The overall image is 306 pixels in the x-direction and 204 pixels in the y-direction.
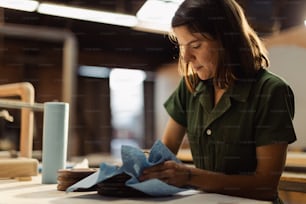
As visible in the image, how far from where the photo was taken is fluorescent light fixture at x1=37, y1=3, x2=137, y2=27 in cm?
340

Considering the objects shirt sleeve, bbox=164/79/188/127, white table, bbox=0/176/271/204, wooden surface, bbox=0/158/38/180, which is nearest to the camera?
white table, bbox=0/176/271/204

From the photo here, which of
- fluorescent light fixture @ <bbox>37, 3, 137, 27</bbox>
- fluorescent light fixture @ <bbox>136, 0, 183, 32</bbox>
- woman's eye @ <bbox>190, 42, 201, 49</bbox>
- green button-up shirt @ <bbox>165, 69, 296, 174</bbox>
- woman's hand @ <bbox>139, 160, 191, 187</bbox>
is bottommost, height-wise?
woman's hand @ <bbox>139, 160, 191, 187</bbox>

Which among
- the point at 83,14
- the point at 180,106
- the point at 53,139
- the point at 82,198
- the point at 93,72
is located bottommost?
the point at 82,198

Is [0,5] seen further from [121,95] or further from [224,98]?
[121,95]

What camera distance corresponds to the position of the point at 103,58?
18.2 feet

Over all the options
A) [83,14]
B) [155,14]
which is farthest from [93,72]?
[155,14]

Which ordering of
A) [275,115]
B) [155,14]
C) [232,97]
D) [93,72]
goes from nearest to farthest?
[275,115], [232,97], [155,14], [93,72]

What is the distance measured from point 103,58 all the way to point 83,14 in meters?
1.89

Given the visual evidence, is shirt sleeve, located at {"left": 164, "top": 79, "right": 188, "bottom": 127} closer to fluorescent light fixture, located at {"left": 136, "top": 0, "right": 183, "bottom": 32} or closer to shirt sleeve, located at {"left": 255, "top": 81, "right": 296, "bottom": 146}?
shirt sleeve, located at {"left": 255, "top": 81, "right": 296, "bottom": 146}

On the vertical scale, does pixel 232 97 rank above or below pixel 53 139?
above

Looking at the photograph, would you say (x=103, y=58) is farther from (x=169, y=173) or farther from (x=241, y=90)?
(x=169, y=173)

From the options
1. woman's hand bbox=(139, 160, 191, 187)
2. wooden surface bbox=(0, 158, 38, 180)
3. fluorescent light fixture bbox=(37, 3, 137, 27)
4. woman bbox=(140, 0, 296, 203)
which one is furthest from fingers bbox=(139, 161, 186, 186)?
fluorescent light fixture bbox=(37, 3, 137, 27)

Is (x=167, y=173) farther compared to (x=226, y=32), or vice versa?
(x=226, y=32)

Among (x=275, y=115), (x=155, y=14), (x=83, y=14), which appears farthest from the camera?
(x=83, y=14)
